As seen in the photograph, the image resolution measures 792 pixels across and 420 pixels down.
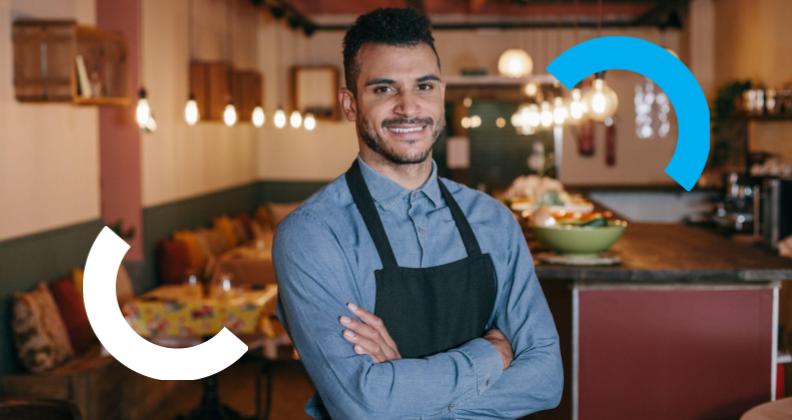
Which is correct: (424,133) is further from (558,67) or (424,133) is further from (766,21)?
(766,21)

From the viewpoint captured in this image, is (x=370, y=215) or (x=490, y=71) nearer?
(x=370, y=215)

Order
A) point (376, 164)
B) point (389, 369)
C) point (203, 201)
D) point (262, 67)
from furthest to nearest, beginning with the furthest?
point (262, 67), point (203, 201), point (376, 164), point (389, 369)

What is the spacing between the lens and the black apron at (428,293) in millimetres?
1955

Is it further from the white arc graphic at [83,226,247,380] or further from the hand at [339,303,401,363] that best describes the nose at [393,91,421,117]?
the white arc graphic at [83,226,247,380]

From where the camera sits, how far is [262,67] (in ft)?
37.2

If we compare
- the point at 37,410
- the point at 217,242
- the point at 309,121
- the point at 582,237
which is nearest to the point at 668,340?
the point at 582,237

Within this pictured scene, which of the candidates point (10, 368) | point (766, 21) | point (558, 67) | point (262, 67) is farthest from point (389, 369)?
point (262, 67)

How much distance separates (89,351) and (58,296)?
376 mm

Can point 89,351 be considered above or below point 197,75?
below

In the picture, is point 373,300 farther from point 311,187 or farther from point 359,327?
point 311,187

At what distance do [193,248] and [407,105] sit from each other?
605cm

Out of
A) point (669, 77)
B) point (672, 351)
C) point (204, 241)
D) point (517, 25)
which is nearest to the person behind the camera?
point (669, 77)

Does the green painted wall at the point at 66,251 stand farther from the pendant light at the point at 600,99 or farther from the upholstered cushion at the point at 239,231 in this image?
the pendant light at the point at 600,99

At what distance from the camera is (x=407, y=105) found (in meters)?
1.92
